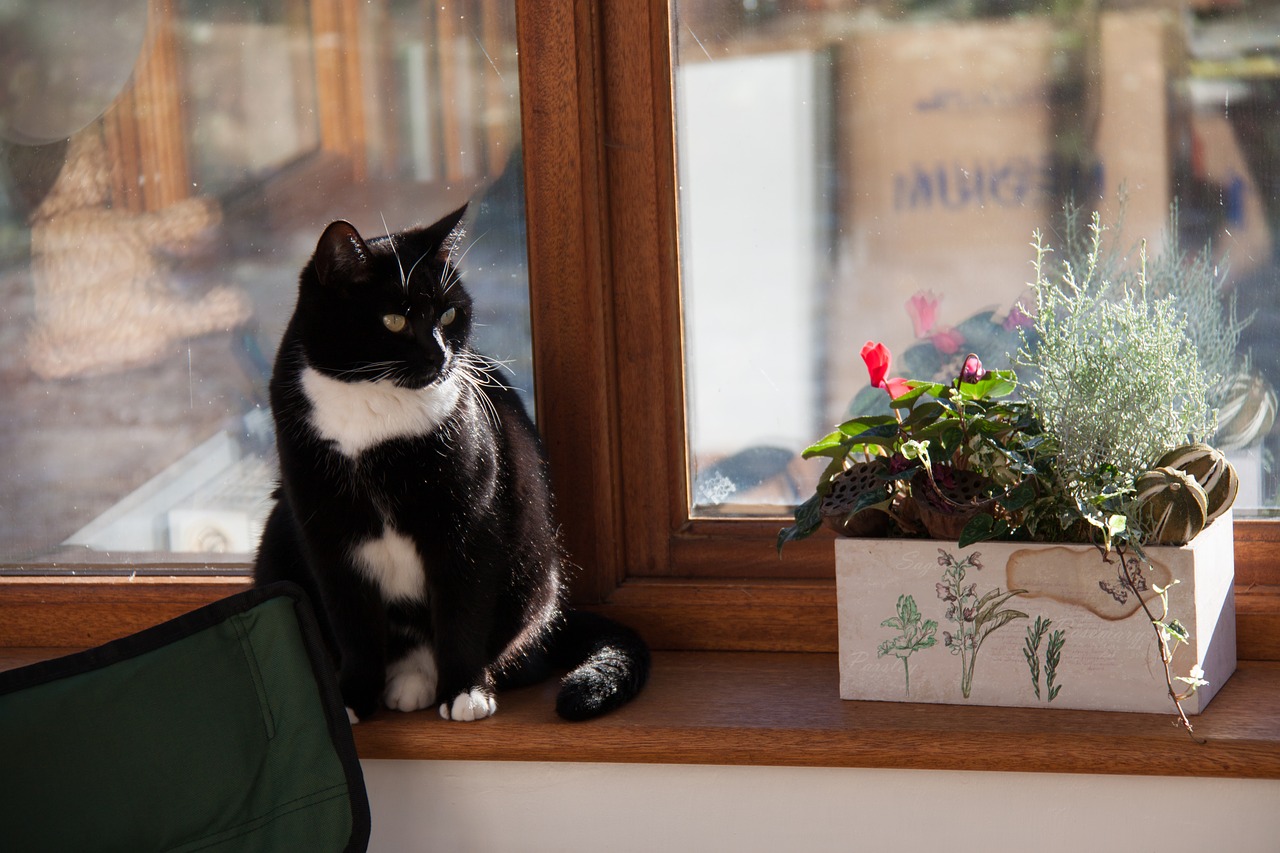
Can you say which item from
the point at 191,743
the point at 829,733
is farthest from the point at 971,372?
the point at 191,743

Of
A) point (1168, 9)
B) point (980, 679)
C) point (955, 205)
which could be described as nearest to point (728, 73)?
point (955, 205)

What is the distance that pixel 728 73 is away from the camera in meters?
1.27

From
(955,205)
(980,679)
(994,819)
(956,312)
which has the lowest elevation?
(994,819)

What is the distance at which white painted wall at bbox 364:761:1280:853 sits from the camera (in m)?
1.02

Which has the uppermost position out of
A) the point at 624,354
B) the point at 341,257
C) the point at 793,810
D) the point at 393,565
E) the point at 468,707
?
the point at 341,257

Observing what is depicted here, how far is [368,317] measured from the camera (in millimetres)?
1097

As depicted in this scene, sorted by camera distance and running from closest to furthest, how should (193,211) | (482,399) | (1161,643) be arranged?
(1161,643), (482,399), (193,211)

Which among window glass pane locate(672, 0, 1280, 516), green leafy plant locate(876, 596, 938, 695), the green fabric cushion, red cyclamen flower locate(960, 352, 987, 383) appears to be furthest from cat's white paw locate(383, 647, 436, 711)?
red cyclamen flower locate(960, 352, 987, 383)

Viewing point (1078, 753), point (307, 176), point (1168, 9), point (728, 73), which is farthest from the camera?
point (307, 176)

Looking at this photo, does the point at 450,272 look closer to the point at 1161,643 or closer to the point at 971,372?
the point at 971,372

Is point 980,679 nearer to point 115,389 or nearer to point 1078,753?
point 1078,753

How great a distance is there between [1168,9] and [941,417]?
0.50 m

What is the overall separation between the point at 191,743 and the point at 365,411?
0.34m

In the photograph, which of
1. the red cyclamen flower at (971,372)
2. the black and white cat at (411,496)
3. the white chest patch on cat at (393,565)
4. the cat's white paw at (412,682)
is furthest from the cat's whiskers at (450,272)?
the red cyclamen flower at (971,372)
